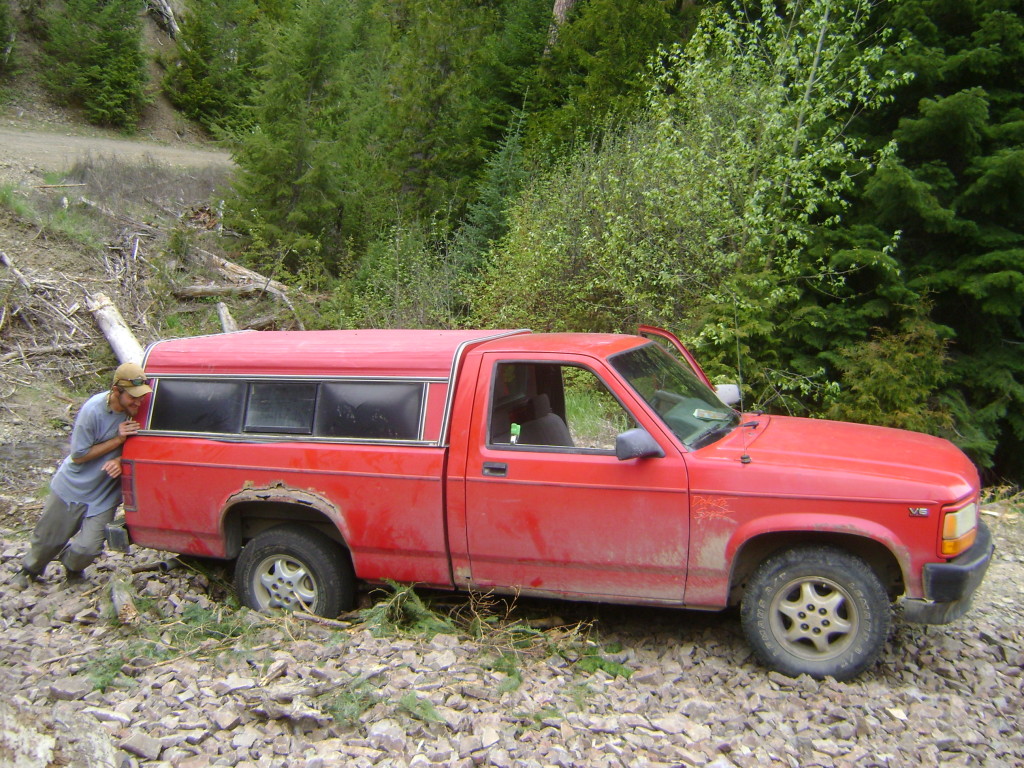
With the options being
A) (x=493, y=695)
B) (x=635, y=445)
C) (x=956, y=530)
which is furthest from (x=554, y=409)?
(x=956, y=530)

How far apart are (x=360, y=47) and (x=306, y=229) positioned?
1360 centimetres

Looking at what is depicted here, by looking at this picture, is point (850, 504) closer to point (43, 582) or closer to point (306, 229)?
point (43, 582)

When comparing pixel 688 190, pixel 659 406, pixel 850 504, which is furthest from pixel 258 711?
pixel 688 190

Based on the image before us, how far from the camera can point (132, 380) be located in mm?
5805

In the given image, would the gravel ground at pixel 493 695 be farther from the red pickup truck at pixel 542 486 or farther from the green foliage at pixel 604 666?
the red pickup truck at pixel 542 486

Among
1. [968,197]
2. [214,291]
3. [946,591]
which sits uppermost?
[968,197]

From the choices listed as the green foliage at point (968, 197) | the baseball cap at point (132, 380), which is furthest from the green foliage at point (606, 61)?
the baseball cap at point (132, 380)

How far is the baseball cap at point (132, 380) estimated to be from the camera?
5760 mm

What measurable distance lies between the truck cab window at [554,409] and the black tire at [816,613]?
1.16m

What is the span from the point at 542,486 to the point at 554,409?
97 cm

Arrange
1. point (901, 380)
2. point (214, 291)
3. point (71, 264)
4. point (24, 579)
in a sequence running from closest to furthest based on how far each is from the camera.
A: point (24, 579)
point (901, 380)
point (71, 264)
point (214, 291)

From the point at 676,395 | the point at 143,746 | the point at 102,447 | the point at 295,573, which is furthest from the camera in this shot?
the point at 102,447

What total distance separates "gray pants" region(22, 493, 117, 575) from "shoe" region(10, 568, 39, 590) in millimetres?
141

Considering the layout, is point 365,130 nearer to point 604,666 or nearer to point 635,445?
point 635,445
